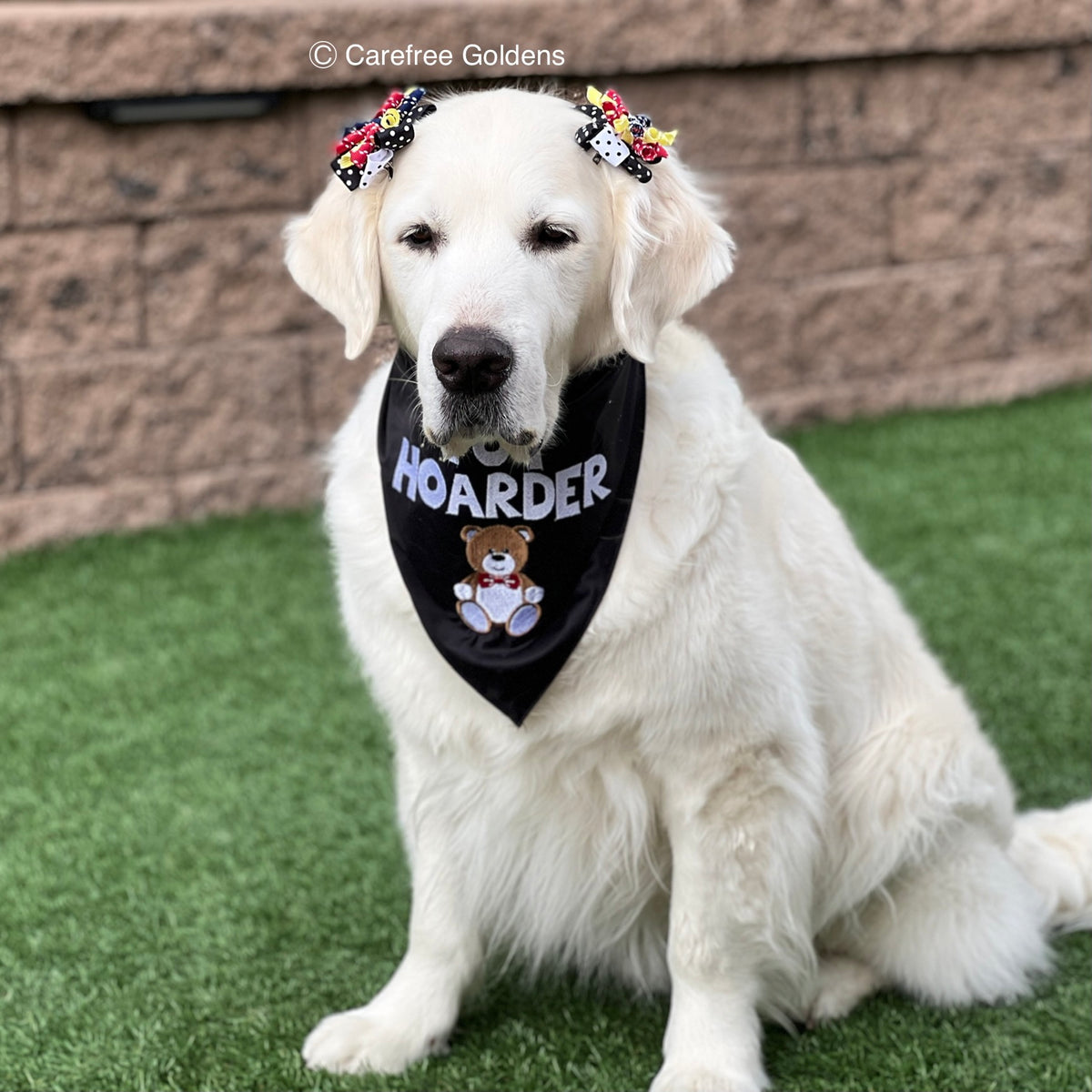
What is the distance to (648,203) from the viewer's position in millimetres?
2439

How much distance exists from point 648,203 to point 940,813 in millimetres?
1270

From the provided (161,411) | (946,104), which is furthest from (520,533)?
(946,104)

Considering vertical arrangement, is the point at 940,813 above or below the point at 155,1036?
above

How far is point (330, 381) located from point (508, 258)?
3.49m

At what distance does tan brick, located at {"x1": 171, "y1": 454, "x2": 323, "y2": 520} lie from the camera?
561cm

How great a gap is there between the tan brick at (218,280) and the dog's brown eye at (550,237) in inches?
130

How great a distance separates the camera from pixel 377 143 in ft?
8.05

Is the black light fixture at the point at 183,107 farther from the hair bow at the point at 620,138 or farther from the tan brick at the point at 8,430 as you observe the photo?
the hair bow at the point at 620,138

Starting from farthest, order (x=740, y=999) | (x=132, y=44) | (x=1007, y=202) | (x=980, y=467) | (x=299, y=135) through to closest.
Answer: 1. (x=1007, y=202)
2. (x=980, y=467)
3. (x=299, y=135)
4. (x=132, y=44)
5. (x=740, y=999)

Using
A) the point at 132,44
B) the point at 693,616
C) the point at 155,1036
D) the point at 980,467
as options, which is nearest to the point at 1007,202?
the point at 980,467

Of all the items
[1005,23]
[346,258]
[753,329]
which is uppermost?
[1005,23]

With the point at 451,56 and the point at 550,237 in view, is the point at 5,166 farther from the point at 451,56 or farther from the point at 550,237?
the point at 550,237

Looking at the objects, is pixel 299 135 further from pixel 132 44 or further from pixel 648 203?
pixel 648 203

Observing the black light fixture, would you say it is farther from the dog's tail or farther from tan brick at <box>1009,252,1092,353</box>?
the dog's tail
